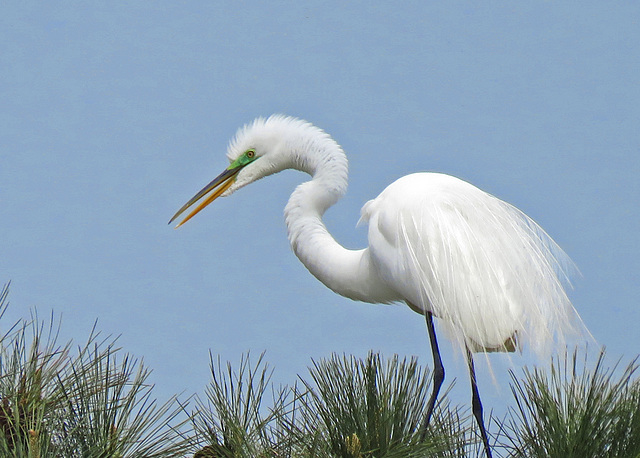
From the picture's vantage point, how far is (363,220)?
3.25m

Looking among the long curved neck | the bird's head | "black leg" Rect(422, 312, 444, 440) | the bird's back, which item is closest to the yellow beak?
the bird's head

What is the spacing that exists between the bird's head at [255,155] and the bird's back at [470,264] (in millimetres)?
657

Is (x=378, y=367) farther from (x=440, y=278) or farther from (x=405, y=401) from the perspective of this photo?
(x=440, y=278)

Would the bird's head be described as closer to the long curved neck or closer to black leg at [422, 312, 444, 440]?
the long curved neck

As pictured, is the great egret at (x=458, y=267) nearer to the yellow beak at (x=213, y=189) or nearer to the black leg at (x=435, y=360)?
the black leg at (x=435, y=360)

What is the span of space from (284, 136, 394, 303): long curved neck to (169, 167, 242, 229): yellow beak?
1.43ft

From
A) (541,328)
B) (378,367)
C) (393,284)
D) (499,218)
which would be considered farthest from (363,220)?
(378,367)

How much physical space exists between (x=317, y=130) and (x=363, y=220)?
0.52 metres

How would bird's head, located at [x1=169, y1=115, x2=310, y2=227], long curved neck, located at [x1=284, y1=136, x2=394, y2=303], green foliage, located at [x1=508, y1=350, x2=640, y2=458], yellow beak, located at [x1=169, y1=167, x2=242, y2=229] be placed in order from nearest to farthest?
1. green foliage, located at [x1=508, y1=350, x2=640, y2=458]
2. long curved neck, located at [x1=284, y1=136, x2=394, y2=303]
3. bird's head, located at [x1=169, y1=115, x2=310, y2=227]
4. yellow beak, located at [x1=169, y1=167, x2=242, y2=229]

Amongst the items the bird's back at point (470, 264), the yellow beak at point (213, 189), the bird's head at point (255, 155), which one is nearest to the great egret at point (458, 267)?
the bird's back at point (470, 264)

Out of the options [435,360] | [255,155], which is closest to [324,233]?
[255,155]

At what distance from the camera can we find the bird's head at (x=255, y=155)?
3.65 metres

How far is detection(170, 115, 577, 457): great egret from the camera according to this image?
9.53ft

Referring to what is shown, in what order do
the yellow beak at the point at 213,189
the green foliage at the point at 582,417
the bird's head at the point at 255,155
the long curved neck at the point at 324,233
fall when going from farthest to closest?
the yellow beak at the point at 213,189, the bird's head at the point at 255,155, the long curved neck at the point at 324,233, the green foliage at the point at 582,417
